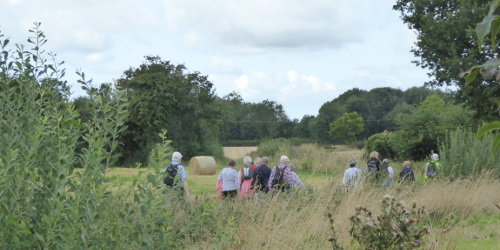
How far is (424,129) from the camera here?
3141 centimetres

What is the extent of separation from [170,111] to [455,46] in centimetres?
2405

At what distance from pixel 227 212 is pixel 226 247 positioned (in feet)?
5.15

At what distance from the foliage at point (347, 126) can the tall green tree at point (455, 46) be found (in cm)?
3823

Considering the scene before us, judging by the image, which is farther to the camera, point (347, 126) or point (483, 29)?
point (347, 126)

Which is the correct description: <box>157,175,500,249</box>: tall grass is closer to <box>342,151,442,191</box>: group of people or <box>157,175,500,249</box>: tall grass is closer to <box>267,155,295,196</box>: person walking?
<box>342,151,442,191</box>: group of people

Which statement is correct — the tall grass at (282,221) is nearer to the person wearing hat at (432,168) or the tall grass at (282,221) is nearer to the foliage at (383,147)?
the person wearing hat at (432,168)

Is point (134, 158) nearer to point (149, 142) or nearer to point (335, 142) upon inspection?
point (149, 142)

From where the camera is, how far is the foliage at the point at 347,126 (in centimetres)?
6825

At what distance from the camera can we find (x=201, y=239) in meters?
7.72

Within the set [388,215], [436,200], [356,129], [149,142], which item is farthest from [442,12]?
[356,129]

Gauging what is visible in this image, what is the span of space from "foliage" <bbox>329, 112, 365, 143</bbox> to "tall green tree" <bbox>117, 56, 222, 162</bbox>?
19997 mm

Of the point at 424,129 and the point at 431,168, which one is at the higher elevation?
the point at 424,129

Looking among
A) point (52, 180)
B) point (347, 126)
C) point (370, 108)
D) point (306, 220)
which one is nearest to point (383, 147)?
point (306, 220)

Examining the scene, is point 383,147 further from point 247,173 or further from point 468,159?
point 247,173
